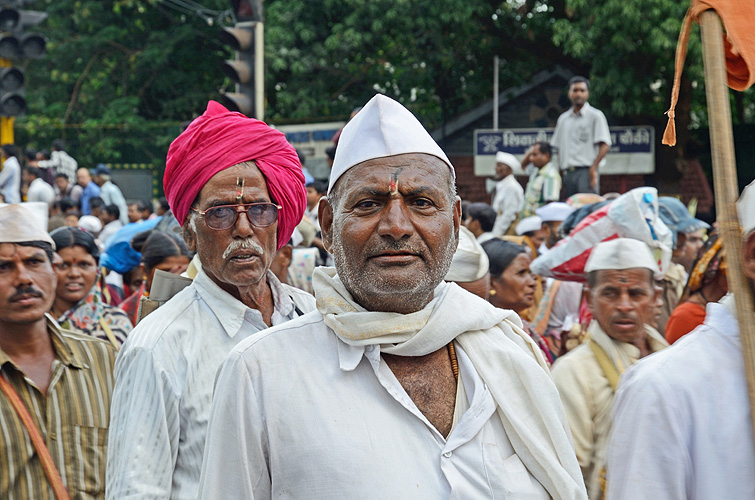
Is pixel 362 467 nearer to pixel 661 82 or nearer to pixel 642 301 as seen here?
pixel 642 301

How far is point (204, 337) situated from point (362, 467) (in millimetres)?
1163

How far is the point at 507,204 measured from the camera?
12.1 metres

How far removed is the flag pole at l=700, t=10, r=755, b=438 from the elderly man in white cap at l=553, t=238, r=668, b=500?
1.82m

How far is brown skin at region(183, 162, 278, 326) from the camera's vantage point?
3582mm

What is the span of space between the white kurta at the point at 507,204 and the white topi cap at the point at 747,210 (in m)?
9.46

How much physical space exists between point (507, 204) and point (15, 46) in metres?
7.27

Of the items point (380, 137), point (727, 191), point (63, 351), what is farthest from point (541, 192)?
point (727, 191)

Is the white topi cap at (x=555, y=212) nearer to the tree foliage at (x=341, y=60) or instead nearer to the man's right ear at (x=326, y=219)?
the man's right ear at (x=326, y=219)

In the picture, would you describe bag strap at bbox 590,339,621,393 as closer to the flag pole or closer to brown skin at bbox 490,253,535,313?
brown skin at bbox 490,253,535,313

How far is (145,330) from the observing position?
10.7 feet

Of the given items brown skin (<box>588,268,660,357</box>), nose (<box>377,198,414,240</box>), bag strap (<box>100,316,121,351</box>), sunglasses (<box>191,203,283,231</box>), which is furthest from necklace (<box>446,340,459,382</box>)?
bag strap (<box>100,316,121,351</box>)

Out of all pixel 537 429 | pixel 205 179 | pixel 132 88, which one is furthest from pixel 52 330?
pixel 132 88

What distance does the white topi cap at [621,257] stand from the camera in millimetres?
4906

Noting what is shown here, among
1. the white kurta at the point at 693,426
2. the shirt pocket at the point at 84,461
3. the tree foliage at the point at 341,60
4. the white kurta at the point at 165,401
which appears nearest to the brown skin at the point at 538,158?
the tree foliage at the point at 341,60
